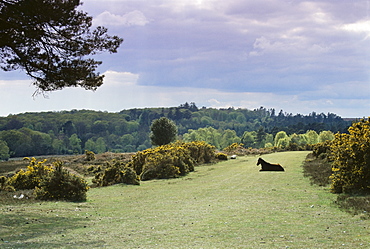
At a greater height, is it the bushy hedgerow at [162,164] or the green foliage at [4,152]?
the bushy hedgerow at [162,164]

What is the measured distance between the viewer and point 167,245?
6777 millimetres

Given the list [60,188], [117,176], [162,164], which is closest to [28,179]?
[60,188]

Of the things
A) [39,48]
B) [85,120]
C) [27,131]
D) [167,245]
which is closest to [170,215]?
[167,245]

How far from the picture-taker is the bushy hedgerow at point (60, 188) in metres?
13.6

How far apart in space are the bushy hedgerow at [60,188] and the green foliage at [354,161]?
9.50 metres

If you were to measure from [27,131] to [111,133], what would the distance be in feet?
205

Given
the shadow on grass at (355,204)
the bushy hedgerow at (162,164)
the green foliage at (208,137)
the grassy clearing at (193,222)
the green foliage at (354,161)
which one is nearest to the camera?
the grassy clearing at (193,222)

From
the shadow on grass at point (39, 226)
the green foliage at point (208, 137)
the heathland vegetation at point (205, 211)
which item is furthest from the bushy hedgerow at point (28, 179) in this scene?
the green foliage at point (208, 137)

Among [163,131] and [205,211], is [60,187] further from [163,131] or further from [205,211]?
[163,131]

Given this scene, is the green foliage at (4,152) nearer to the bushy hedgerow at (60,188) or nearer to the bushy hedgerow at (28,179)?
the bushy hedgerow at (28,179)

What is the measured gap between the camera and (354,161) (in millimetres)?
12766

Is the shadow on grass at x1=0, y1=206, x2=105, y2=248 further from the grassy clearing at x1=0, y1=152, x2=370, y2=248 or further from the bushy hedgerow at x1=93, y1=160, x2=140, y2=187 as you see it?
the bushy hedgerow at x1=93, y1=160, x2=140, y2=187

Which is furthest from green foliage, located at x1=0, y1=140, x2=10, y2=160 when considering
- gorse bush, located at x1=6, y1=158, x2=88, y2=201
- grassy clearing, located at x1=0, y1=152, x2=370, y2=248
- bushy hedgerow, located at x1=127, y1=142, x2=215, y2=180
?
gorse bush, located at x1=6, y1=158, x2=88, y2=201

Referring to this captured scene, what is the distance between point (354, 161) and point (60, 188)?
1071 cm
